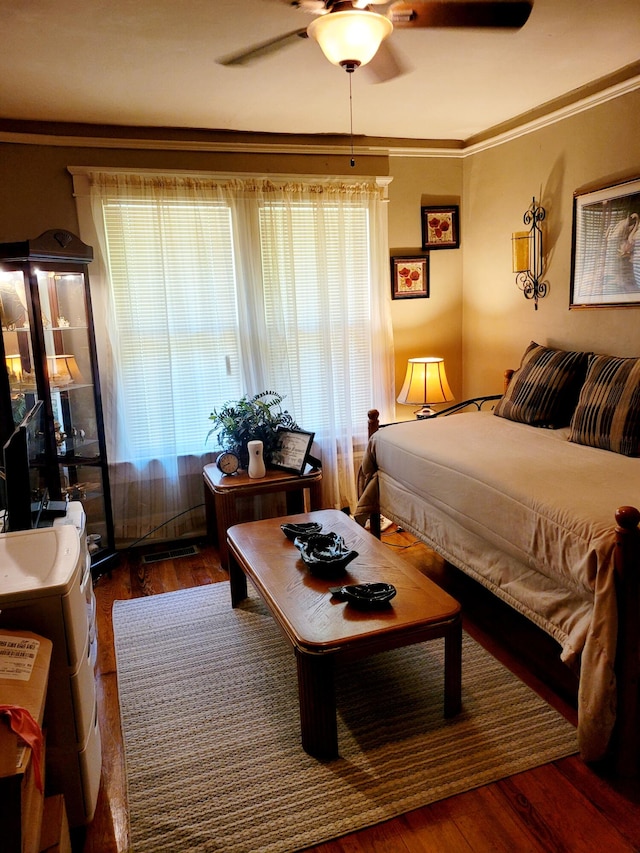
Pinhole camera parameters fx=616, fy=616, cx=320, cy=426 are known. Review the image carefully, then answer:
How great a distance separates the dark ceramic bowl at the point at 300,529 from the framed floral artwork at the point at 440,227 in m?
2.42

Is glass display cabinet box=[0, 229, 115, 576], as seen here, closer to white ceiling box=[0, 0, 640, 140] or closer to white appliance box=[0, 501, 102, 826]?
white ceiling box=[0, 0, 640, 140]

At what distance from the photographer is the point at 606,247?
3.30 meters

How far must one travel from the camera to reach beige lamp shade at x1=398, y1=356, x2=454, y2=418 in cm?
410

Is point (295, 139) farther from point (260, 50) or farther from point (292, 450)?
point (292, 450)

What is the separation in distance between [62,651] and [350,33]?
7.01 ft

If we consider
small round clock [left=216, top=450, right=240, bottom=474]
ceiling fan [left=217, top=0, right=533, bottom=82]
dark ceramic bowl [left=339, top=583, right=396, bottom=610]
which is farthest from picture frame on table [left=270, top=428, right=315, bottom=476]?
ceiling fan [left=217, top=0, right=533, bottom=82]

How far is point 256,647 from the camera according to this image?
274 centimetres

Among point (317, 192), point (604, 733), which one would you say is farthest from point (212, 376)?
point (604, 733)

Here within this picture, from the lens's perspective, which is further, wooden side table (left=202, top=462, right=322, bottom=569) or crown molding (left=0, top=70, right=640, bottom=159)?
wooden side table (left=202, top=462, right=322, bottom=569)

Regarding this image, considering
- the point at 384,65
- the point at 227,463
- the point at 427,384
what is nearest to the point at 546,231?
the point at 427,384

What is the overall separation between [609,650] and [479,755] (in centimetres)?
56

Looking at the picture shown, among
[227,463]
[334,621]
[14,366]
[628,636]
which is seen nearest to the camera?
[628,636]

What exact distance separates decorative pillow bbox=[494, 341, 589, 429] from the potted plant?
4.43ft

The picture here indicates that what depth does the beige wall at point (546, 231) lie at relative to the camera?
322 cm
